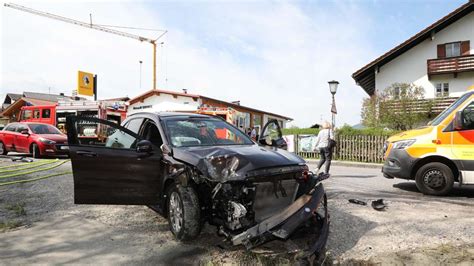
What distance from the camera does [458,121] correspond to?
23.0ft

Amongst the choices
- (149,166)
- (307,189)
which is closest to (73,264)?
(149,166)

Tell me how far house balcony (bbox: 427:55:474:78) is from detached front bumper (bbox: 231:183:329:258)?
24554 mm

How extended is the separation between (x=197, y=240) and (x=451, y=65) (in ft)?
82.5

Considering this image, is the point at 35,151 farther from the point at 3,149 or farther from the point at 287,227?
the point at 287,227

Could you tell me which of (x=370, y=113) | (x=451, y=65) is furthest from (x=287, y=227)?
(x=451, y=65)

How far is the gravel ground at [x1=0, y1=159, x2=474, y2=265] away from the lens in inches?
154

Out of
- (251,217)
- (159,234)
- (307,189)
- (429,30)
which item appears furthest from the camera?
(429,30)

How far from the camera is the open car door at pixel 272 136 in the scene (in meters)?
5.51

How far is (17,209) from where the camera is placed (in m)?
6.02

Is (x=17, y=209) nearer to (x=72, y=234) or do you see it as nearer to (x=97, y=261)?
(x=72, y=234)

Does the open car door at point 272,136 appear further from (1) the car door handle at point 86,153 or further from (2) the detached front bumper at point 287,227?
(1) the car door handle at point 86,153

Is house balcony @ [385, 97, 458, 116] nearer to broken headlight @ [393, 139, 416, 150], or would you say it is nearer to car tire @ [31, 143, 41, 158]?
broken headlight @ [393, 139, 416, 150]

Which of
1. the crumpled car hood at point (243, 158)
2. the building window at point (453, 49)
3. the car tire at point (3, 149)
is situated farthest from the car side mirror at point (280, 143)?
the building window at point (453, 49)

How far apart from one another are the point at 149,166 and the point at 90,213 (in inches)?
71.0
